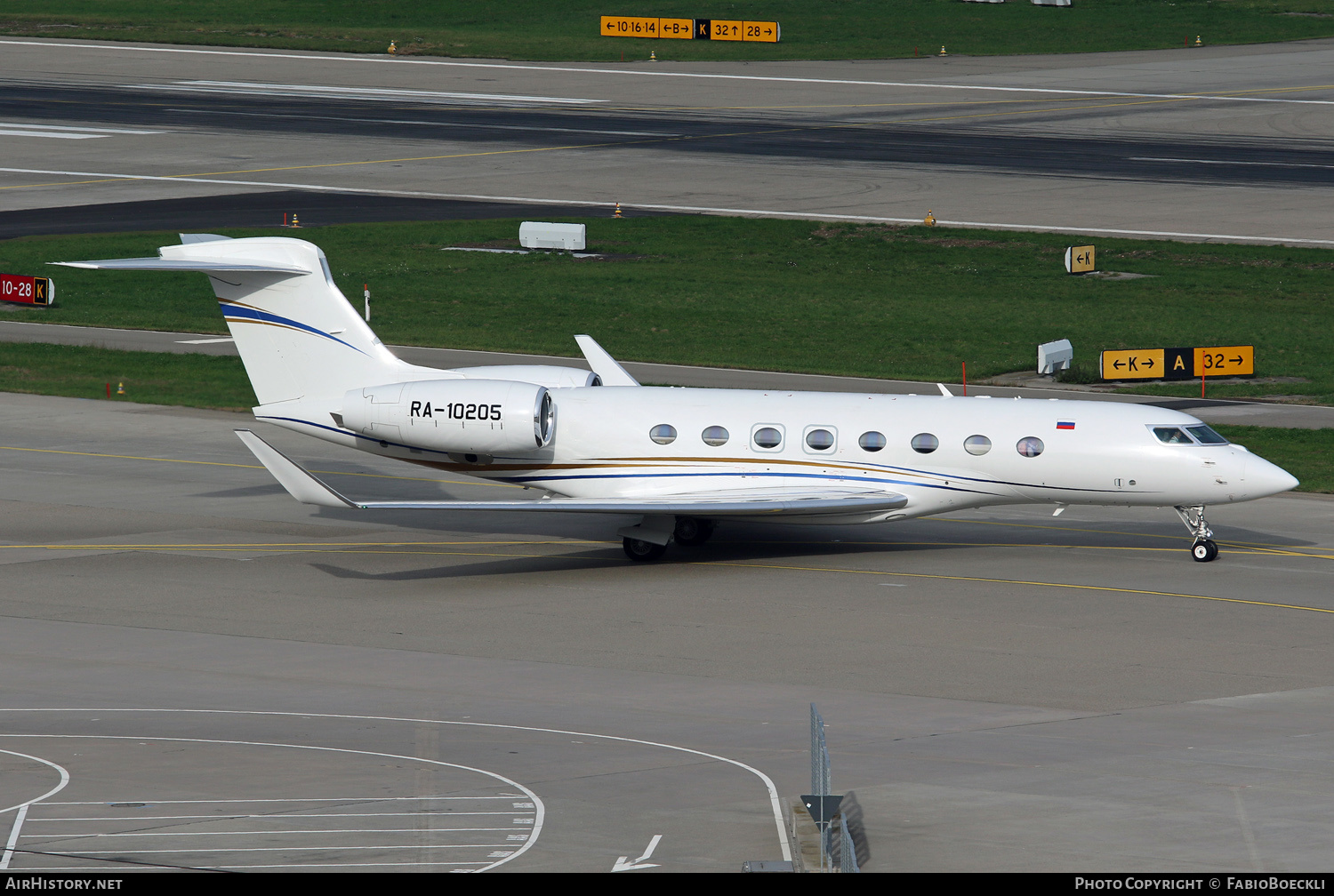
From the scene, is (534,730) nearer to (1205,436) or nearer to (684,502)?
(684,502)

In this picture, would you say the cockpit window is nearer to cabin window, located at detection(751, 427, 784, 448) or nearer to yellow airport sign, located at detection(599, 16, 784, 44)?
cabin window, located at detection(751, 427, 784, 448)

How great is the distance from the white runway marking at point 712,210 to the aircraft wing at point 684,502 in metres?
35.6

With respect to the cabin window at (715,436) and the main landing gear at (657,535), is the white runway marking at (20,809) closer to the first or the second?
the main landing gear at (657,535)

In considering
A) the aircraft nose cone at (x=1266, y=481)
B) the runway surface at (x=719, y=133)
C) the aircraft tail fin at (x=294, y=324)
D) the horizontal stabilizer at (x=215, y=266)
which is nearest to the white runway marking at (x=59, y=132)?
the runway surface at (x=719, y=133)

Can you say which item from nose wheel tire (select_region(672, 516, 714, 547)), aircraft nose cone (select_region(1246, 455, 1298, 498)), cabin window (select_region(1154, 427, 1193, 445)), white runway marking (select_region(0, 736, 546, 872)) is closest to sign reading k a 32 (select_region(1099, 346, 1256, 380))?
cabin window (select_region(1154, 427, 1193, 445))

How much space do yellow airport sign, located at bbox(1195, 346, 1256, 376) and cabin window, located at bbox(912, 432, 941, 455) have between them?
18.7 metres

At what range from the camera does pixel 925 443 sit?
1236 inches

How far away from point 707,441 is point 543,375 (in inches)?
163

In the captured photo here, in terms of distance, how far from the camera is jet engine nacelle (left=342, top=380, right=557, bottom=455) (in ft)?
102

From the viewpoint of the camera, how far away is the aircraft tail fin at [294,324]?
3322 centimetres

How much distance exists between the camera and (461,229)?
217 feet

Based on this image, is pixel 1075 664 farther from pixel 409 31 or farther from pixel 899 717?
→ pixel 409 31
